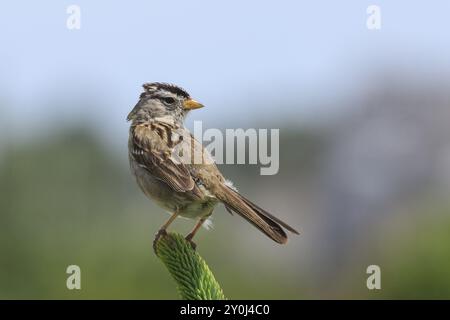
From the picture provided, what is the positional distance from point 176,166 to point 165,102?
0.88 m

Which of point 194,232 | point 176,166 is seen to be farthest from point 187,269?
point 176,166

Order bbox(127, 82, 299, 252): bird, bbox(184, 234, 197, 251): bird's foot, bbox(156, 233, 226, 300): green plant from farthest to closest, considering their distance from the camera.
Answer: bbox(127, 82, 299, 252): bird < bbox(184, 234, 197, 251): bird's foot < bbox(156, 233, 226, 300): green plant

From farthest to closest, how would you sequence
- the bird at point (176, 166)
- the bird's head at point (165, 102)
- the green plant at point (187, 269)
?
the bird's head at point (165, 102)
the bird at point (176, 166)
the green plant at point (187, 269)

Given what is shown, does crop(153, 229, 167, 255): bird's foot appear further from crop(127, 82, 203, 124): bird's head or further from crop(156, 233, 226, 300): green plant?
crop(127, 82, 203, 124): bird's head

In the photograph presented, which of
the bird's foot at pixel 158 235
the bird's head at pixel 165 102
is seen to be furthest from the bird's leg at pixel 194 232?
the bird's head at pixel 165 102

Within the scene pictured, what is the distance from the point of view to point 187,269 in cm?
612

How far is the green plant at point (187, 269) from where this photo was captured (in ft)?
19.7


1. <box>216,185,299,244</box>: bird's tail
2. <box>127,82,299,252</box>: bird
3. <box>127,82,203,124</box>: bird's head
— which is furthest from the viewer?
<box>127,82,203,124</box>: bird's head

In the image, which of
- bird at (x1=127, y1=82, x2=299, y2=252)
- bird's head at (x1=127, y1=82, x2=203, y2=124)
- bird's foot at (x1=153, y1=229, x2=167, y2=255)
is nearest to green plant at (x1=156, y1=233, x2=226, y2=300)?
bird's foot at (x1=153, y1=229, x2=167, y2=255)

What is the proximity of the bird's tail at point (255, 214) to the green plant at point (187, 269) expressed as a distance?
0.61 m

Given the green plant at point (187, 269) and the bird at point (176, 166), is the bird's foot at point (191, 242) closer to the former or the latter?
the green plant at point (187, 269)

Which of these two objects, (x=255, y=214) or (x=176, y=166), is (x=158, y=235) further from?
(x=176, y=166)

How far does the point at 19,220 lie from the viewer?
22766 mm

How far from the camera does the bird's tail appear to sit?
650cm
